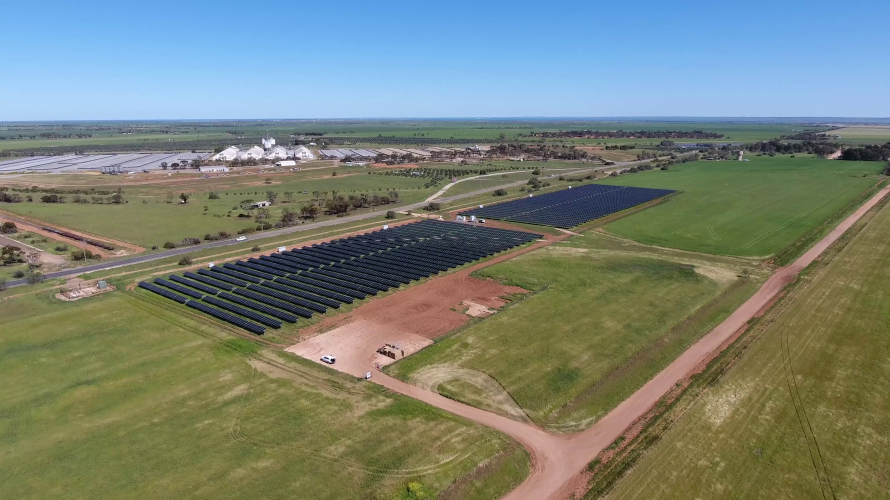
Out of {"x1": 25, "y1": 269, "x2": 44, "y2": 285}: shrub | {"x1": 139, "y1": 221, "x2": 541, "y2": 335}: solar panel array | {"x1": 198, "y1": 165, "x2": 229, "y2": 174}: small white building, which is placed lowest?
{"x1": 139, "y1": 221, "x2": 541, "y2": 335}: solar panel array

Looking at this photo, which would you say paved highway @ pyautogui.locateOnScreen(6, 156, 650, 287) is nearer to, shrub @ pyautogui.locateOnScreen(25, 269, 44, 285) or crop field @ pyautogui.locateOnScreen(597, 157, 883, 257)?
shrub @ pyautogui.locateOnScreen(25, 269, 44, 285)

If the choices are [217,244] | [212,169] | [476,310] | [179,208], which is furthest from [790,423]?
[212,169]

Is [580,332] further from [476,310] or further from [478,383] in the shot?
[478,383]

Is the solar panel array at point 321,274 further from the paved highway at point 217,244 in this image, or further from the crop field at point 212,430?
the paved highway at point 217,244

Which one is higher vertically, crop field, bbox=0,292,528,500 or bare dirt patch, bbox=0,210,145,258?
bare dirt patch, bbox=0,210,145,258

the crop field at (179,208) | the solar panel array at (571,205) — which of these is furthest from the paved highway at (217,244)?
the solar panel array at (571,205)

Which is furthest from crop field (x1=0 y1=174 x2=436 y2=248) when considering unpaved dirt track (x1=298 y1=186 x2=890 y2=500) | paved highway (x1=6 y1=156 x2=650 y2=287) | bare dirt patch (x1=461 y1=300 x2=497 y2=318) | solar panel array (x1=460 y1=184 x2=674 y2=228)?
unpaved dirt track (x1=298 y1=186 x2=890 y2=500)

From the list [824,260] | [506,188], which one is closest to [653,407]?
[824,260]

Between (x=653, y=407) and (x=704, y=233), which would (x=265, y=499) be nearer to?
(x=653, y=407)
